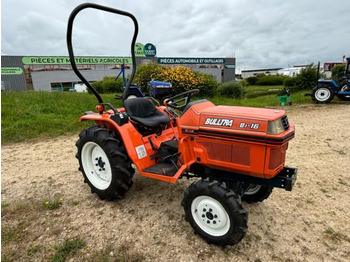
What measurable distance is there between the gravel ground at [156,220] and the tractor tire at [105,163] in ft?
0.72

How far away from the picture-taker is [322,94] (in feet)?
33.7

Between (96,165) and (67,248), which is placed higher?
(96,165)

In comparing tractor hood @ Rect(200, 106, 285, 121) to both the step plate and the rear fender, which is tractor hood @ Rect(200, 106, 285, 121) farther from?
the rear fender

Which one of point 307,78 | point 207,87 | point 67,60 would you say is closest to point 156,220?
point 207,87

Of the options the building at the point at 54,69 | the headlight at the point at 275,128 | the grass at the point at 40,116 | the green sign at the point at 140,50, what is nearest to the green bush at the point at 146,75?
the grass at the point at 40,116

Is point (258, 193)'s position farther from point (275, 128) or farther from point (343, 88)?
point (343, 88)

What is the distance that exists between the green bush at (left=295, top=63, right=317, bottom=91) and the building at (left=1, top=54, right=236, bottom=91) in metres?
11.2

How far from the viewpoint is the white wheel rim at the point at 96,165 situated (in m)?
3.20

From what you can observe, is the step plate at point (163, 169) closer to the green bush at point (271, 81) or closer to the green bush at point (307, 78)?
the green bush at point (307, 78)

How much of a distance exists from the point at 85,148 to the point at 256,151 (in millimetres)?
2286

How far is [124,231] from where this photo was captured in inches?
101

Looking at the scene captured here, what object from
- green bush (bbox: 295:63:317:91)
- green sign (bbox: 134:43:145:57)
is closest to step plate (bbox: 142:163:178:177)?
green bush (bbox: 295:63:317:91)

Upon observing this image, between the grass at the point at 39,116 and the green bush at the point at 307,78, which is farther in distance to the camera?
the green bush at the point at 307,78

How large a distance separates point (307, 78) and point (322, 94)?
4.60 m
